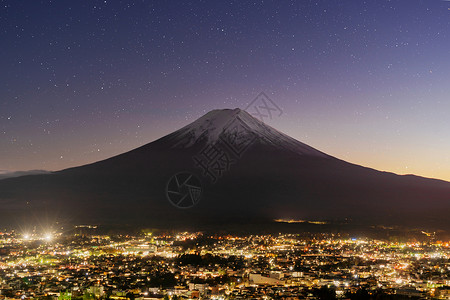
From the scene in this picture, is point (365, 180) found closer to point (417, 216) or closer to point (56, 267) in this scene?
point (417, 216)

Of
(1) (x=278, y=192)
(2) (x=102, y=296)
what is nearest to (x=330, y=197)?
(1) (x=278, y=192)

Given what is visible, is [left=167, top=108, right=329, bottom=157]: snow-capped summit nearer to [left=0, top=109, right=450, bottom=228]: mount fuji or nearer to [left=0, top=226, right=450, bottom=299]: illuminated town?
[left=0, top=109, right=450, bottom=228]: mount fuji
